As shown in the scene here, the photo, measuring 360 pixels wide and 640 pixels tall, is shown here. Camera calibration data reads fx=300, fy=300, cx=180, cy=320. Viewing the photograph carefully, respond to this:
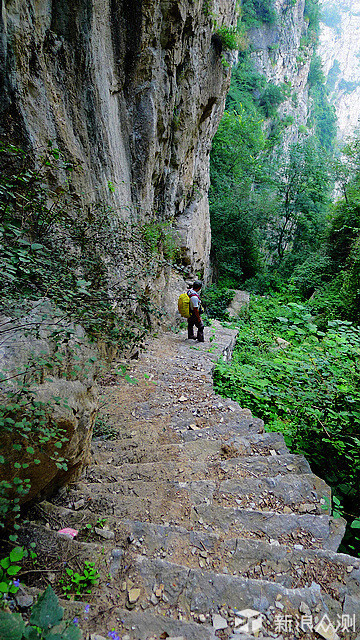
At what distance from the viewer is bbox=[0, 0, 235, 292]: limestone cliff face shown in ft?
11.6

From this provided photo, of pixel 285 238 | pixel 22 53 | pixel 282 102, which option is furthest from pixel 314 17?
pixel 22 53

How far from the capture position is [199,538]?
219 centimetres

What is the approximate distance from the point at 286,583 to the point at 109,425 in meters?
2.40

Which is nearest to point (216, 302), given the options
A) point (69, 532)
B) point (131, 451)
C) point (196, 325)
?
point (196, 325)

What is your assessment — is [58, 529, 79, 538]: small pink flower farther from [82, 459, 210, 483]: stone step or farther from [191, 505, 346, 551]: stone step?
[191, 505, 346, 551]: stone step

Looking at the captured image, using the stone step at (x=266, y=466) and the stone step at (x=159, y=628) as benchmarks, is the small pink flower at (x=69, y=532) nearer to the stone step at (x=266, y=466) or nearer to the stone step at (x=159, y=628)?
the stone step at (x=159, y=628)

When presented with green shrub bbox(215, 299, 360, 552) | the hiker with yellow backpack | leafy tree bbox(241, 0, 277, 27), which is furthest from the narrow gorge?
leafy tree bbox(241, 0, 277, 27)

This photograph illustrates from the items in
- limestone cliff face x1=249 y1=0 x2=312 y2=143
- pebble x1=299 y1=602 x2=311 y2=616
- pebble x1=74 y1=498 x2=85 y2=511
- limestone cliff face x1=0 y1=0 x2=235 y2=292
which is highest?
limestone cliff face x1=249 y1=0 x2=312 y2=143

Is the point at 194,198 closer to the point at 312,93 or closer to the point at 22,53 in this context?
the point at 22,53

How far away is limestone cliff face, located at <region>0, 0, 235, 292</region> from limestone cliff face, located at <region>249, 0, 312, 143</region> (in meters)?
18.6

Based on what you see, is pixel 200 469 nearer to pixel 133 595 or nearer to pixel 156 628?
pixel 133 595

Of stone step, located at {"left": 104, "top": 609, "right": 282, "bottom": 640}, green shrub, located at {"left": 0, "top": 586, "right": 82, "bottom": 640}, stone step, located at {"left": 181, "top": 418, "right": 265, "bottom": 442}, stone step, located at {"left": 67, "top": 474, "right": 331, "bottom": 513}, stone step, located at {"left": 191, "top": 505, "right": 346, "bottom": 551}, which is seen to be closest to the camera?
green shrub, located at {"left": 0, "top": 586, "right": 82, "bottom": 640}

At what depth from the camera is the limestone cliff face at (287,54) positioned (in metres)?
24.8

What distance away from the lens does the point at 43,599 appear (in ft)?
3.98
